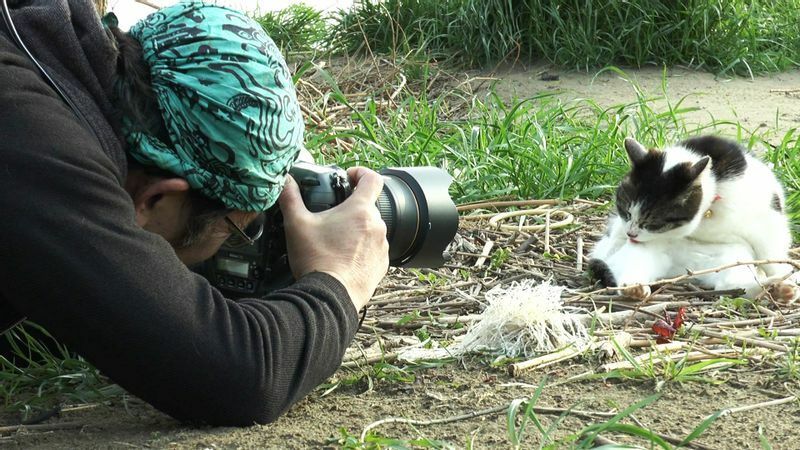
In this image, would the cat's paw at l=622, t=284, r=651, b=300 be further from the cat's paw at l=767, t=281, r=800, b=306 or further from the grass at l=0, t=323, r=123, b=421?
the grass at l=0, t=323, r=123, b=421

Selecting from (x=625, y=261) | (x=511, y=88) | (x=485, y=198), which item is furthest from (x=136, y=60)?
(x=511, y=88)

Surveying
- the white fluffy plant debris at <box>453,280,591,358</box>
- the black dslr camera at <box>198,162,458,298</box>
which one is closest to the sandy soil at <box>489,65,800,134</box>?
the white fluffy plant debris at <box>453,280,591,358</box>

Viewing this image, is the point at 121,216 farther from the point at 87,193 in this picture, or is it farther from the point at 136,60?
the point at 136,60

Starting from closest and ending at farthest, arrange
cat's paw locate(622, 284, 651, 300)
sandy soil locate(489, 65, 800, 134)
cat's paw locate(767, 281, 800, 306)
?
cat's paw locate(622, 284, 651, 300) < cat's paw locate(767, 281, 800, 306) < sandy soil locate(489, 65, 800, 134)

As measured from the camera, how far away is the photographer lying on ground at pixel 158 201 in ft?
6.59

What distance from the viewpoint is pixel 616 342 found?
2.86 meters

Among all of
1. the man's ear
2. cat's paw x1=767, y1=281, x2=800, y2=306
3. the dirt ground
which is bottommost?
cat's paw x1=767, y1=281, x2=800, y2=306

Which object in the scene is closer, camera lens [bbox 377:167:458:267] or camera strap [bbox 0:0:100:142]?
camera strap [bbox 0:0:100:142]

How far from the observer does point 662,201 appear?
158 inches

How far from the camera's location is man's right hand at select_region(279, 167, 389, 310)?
100 inches

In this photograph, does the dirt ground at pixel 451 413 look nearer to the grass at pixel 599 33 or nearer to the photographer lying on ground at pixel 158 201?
the photographer lying on ground at pixel 158 201

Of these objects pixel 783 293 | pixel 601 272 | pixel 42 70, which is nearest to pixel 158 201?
pixel 42 70

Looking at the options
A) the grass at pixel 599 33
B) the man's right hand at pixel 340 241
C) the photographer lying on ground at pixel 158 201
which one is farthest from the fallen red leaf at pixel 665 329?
the grass at pixel 599 33

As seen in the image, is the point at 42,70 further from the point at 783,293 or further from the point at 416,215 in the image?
the point at 783,293
